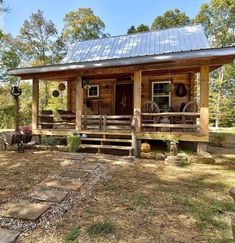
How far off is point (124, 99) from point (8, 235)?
8.79 m

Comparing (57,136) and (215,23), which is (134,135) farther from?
(215,23)

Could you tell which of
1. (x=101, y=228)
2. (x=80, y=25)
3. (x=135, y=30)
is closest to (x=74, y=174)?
(x=101, y=228)

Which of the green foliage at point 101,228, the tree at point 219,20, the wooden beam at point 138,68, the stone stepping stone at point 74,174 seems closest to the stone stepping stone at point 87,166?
the stone stepping stone at point 74,174

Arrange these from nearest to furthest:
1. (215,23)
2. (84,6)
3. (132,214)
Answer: (132,214) < (215,23) < (84,6)

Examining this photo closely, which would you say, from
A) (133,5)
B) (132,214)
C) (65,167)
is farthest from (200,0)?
(132,214)

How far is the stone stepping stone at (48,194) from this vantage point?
3.95 meters

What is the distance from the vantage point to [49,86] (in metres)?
22.7

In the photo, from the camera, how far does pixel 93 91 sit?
37.7 feet

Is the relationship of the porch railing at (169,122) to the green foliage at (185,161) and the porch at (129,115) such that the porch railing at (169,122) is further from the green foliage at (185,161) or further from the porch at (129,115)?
the green foliage at (185,161)

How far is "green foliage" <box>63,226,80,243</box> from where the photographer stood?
2.78 m

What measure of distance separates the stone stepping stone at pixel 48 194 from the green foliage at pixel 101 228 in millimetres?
1040

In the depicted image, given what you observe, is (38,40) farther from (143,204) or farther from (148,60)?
(143,204)

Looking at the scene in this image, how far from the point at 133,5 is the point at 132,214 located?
2619cm

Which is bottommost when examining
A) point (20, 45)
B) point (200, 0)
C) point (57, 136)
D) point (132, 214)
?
point (132, 214)
